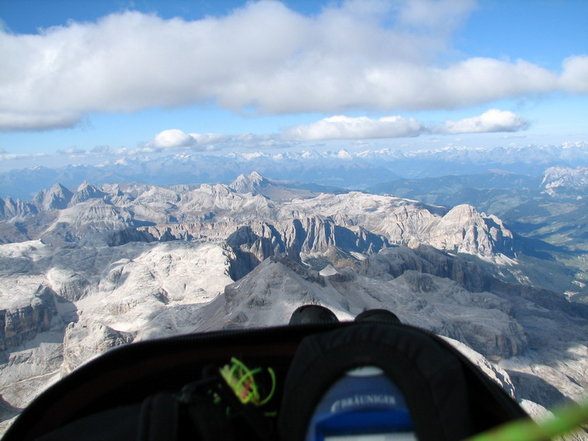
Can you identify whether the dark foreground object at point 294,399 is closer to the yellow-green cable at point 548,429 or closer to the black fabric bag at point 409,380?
the black fabric bag at point 409,380

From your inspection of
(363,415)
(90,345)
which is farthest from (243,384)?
(90,345)

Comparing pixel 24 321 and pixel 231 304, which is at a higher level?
pixel 231 304

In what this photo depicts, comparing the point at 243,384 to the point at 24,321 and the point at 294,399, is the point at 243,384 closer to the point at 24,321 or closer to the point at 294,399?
the point at 294,399

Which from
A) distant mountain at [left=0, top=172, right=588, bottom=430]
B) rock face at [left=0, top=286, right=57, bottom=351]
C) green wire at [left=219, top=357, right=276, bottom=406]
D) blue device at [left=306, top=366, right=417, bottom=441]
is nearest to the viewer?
blue device at [left=306, top=366, right=417, bottom=441]

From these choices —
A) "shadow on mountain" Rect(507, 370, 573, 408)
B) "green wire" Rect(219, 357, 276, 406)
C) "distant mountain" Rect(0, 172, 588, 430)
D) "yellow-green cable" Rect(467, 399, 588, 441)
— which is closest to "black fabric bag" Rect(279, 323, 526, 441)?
"green wire" Rect(219, 357, 276, 406)

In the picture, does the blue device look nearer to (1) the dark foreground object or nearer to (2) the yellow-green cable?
(1) the dark foreground object

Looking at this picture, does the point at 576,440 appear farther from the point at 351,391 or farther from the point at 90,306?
the point at 90,306
